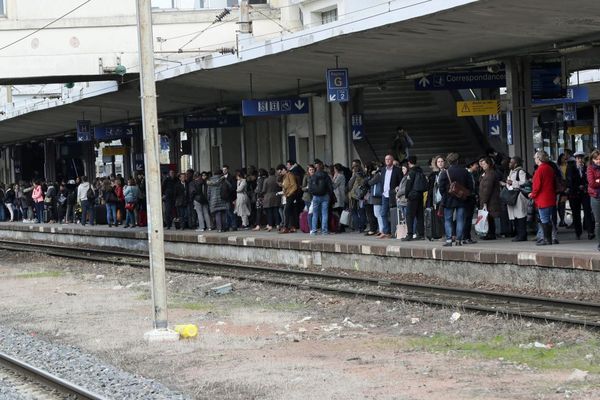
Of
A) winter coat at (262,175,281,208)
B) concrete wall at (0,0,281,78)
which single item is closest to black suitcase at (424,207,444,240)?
winter coat at (262,175,281,208)

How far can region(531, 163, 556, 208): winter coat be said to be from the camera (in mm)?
18656

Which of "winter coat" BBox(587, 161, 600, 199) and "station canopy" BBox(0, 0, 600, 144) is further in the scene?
"station canopy" BBox(0, 0, 600, 144)

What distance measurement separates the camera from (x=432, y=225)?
2216cm

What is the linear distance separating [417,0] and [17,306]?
26.9 ft

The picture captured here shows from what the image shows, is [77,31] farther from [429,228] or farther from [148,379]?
[148,379]

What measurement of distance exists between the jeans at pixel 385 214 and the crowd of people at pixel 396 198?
2cm

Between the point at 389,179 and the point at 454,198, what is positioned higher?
the point at 389,179

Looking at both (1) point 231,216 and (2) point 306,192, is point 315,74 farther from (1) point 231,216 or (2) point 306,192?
(1) point 231,216

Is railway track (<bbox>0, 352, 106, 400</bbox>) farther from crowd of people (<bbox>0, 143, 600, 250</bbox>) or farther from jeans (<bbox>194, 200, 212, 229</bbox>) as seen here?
jeans (<bbox>194, 200, 212, 229</bbox>)

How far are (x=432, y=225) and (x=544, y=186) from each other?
12.6 feet

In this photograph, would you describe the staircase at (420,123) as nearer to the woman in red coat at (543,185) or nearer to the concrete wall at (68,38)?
the concrete wall at (68,38)

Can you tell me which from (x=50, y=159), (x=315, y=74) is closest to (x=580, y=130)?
(x=315, y=74)

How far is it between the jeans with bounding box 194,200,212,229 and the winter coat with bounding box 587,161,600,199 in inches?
574

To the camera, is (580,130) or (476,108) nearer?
(476,108)
